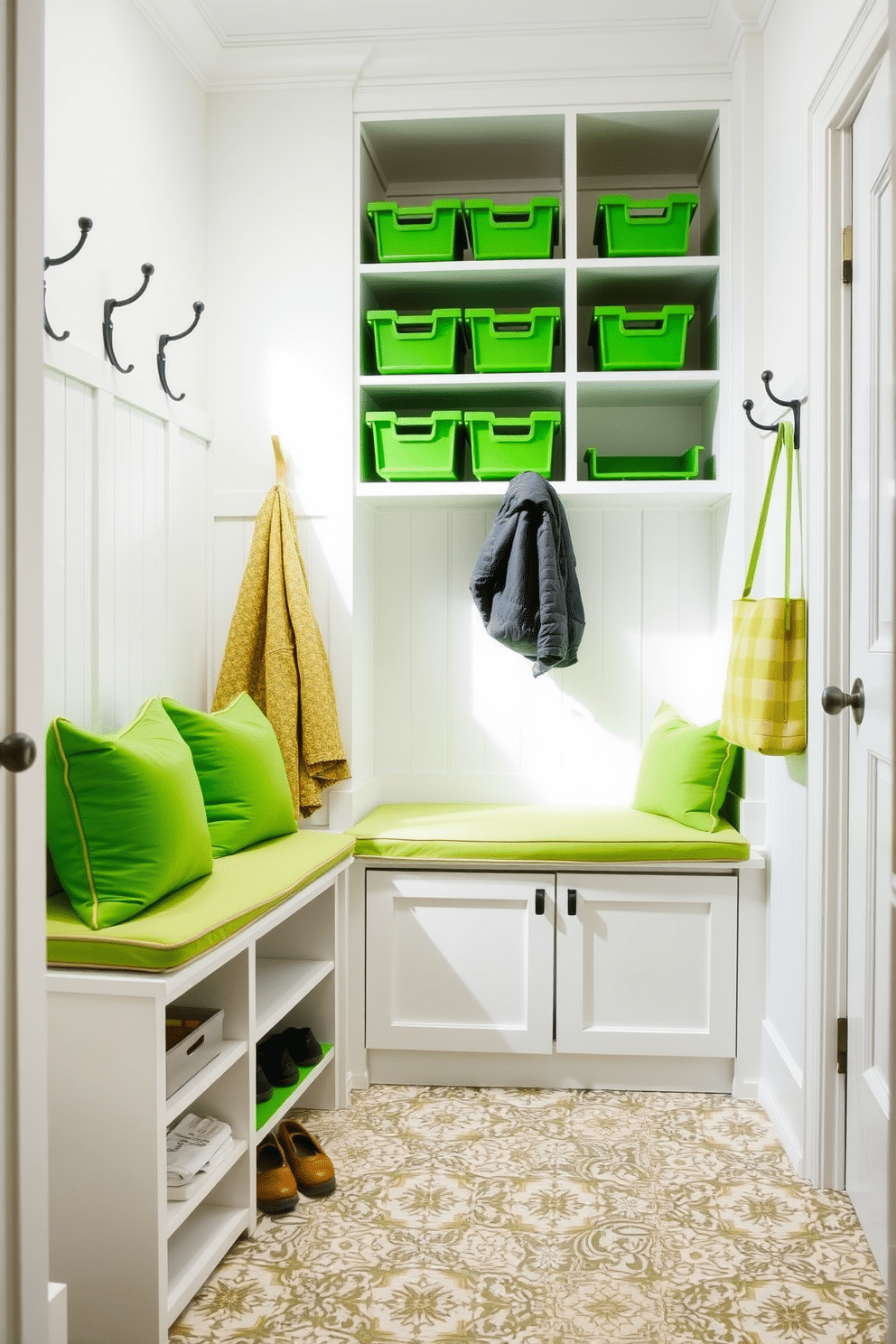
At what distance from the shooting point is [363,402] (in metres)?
3.02

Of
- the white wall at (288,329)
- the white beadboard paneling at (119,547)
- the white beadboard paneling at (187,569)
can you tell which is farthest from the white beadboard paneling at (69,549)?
the white wall at (288,329)

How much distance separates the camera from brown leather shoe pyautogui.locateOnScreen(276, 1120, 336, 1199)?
7.20 feet

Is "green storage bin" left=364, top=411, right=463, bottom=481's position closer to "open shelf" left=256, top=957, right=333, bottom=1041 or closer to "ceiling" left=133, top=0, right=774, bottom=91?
"ceiling" left=133, top=0, right=774, bottom=91

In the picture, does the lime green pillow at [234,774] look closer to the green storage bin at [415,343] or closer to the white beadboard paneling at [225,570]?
the white beadboard paneling at [225,570]

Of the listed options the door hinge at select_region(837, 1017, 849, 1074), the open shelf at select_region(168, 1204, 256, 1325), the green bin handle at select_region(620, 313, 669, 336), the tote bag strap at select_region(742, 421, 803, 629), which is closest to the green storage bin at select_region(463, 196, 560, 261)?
the green bin handle at select_region(620, 313, 669, 336)

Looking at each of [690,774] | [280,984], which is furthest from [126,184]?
[690,774]

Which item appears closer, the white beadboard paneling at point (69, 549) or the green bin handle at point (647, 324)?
the white beadboard paneling at point (69, 549)

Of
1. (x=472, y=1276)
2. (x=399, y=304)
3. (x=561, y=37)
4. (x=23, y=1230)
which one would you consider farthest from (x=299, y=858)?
(x=561, y=37)

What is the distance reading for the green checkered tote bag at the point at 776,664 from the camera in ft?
7.52

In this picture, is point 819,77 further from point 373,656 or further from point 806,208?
point 373,656

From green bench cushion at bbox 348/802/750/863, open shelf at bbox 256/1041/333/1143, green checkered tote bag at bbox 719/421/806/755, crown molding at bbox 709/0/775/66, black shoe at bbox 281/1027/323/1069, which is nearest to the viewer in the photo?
open shelf at bbox 256/1041/333/1143

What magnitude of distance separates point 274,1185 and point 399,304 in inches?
95.7

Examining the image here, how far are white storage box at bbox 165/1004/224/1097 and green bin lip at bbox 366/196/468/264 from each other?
2.03m

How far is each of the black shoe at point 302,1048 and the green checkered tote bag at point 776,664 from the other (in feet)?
4.08
